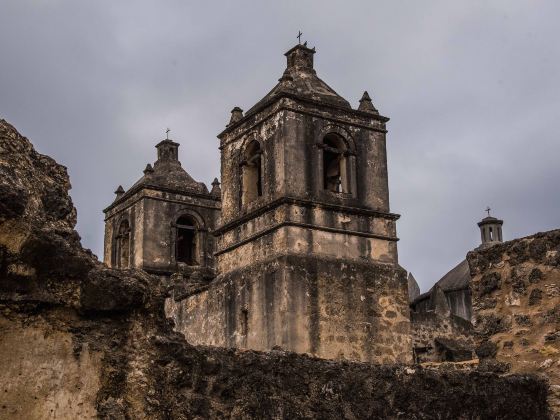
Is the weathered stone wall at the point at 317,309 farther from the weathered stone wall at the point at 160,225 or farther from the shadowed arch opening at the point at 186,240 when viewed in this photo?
the shadowed arch opening at the point at 186,240

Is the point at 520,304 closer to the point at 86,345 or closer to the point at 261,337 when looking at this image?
the point at 86,345

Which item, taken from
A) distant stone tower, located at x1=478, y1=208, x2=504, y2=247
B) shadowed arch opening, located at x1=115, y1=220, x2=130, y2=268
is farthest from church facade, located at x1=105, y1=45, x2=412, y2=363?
distant stone tower, located at x1=478, y1=208, x2=504, y2=247

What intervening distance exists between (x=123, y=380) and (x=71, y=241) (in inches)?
21.0

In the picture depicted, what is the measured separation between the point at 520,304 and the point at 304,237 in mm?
8135

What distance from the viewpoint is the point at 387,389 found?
12.7 feet

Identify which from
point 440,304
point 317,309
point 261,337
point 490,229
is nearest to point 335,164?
point 317,309

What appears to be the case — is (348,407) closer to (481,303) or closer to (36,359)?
(36,359)

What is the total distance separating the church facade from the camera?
42.0 ft

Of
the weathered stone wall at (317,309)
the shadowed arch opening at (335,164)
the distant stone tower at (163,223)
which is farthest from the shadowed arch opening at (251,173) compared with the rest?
the distant stone tower at (163,223)

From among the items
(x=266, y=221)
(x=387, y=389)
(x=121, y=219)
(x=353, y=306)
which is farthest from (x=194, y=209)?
(x=387, y=389)

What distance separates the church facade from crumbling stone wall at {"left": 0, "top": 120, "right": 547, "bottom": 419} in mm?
9008

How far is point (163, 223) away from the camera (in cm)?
1944

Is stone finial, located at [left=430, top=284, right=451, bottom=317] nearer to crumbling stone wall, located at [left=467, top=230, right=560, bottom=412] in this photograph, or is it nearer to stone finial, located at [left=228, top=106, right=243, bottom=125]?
stone finial, located at [left=228, top=106, right=243, bottom=125]

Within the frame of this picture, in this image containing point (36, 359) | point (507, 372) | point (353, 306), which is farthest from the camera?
point (353, 306)
